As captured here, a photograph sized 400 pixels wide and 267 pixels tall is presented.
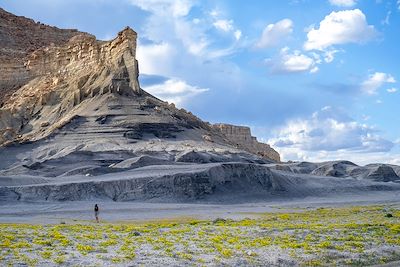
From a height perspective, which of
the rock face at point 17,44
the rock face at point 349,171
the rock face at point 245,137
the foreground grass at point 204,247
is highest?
the rock face at point 17,44

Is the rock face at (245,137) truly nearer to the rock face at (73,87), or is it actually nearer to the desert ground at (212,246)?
the rock face at (73,87)

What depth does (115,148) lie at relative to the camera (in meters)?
93.6

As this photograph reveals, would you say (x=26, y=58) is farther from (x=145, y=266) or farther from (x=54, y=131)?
(x=145, y=266)

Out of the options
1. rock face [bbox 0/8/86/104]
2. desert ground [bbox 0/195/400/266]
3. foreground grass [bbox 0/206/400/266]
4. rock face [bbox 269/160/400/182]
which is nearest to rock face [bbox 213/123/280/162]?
rock face [bbox 269/160/400/182]

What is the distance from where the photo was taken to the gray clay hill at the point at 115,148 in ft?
216

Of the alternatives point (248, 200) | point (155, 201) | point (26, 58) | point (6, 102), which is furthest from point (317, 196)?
point (26, 58)

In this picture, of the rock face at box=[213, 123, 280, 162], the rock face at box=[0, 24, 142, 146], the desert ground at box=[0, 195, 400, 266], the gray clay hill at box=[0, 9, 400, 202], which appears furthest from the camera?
the rock face at box=[213, 123, 280, 162]

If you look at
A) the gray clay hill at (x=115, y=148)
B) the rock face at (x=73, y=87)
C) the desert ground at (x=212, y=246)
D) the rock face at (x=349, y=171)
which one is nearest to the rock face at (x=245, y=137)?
the gray clay hill at (x=115, y=148)

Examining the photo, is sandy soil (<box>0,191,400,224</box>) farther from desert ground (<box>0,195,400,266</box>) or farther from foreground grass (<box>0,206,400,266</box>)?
foreground grass (<box>0,206,400,266</box>)

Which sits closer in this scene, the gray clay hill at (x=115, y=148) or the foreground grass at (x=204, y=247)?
the foreground grass at (x=204, y=247)

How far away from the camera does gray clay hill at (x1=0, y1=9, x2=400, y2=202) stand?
6569 centimetres

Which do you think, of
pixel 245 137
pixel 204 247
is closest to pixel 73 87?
pixel 245 137

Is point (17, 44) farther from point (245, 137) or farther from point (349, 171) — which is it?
point (349, 171)

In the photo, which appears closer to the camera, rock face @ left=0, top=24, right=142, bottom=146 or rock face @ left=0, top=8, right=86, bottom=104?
rock face @ left=0, top=24, right=142, bottom=146
